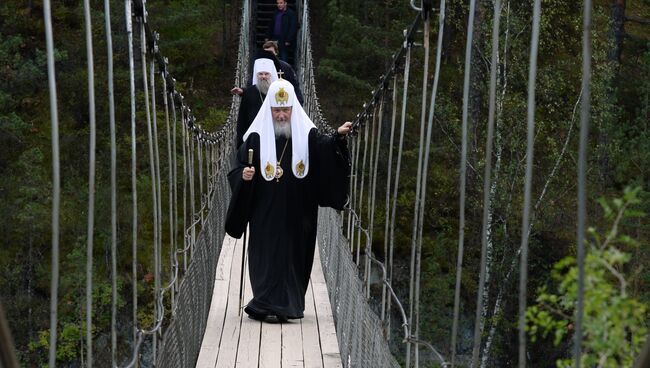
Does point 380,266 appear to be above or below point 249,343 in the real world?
above

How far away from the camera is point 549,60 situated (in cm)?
2073

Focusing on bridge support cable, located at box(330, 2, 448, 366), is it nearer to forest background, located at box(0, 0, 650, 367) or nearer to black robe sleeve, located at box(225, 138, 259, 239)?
black robe sleeve, located at box(225, 138, 259, 239)

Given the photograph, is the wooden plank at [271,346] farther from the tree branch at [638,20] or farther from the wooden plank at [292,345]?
the tree branch at [638,20]

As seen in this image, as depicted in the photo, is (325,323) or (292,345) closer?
(292,345)

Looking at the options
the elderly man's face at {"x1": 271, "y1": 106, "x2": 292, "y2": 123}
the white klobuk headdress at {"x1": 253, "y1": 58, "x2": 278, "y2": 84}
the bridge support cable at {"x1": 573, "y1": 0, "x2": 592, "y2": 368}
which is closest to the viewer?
the bridge support cable at {"x1": 573, "y1": 0, "x2": 592, "y2": 368}

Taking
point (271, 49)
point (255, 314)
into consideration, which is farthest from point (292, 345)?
point (271, 49)

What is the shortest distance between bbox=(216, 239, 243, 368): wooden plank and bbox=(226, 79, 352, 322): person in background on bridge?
0.14 meters

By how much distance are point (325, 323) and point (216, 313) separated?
62cm

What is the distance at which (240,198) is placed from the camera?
6.55 metres

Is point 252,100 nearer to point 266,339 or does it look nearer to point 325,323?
point 325,323

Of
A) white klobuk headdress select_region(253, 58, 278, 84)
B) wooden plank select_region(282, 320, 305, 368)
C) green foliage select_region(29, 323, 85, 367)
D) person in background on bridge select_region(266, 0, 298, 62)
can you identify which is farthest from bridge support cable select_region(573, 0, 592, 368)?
green foliage select_region(29, 323, 85, 367)

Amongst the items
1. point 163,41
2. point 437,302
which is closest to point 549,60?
point 437,302

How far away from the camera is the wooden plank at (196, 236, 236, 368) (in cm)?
571

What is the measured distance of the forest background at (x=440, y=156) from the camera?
59.2 feet
